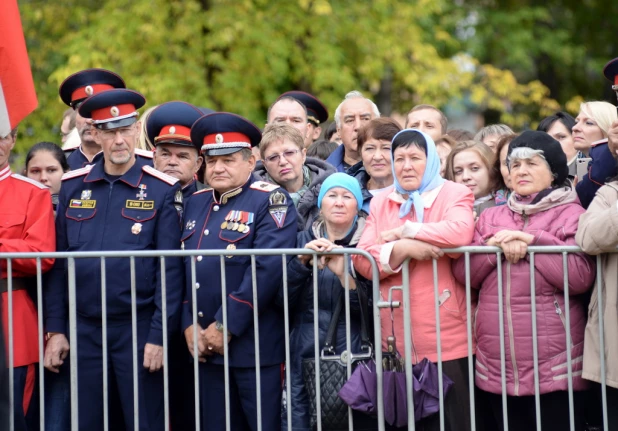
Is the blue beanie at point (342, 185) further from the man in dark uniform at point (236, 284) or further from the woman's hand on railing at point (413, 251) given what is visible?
the woman's hand on railing at point (413, 251)

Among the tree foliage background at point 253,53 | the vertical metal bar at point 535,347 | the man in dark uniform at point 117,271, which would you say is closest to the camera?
the vertical metal bar at point 535,347

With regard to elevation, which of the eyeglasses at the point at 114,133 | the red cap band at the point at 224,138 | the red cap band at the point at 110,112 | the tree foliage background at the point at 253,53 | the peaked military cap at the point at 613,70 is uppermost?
the tree foliage background at the point at 253,53

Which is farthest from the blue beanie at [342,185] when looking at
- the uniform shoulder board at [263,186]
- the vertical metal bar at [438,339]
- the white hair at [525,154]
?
the white hair at [525,154]

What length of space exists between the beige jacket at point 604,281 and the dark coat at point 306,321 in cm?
123

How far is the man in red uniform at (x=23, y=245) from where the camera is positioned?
6.02 meters

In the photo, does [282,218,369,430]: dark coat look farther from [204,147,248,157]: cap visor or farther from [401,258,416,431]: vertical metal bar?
[204,147,248,157]: cap visor

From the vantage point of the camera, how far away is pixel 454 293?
5719mm

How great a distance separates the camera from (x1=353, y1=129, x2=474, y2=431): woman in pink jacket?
5.62m

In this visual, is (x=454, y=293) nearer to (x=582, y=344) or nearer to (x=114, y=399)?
(x=582, y=344)

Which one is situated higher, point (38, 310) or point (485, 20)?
point (485, 20)

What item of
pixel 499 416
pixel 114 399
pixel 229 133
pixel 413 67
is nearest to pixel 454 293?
pixel 499 416

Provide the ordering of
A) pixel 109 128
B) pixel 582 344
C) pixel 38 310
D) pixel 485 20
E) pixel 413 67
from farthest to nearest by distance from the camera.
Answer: pixel 485 20
pixel 413 67
pixel 109 128
pixel 38 310
pixel 582 344

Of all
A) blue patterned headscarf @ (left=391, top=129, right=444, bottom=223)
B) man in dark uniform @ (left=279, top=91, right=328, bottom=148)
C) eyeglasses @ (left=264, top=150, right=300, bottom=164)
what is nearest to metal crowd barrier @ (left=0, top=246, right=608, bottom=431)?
blue patterned headscarf @ (left=391, top=129, right=444, bottom=223)

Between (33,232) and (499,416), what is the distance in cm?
285
